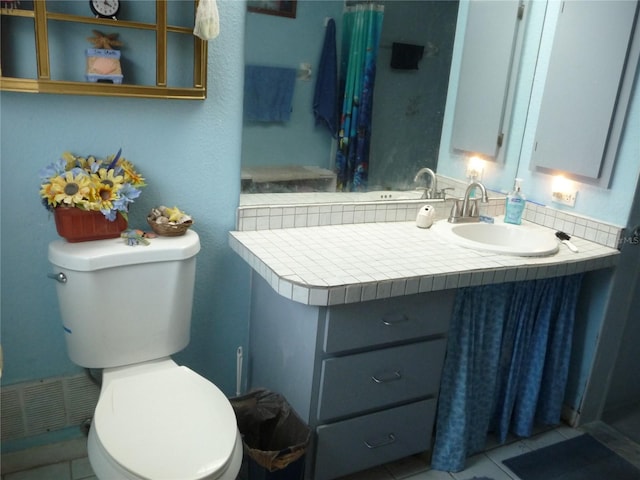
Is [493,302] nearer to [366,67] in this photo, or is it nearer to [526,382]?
[526,382]

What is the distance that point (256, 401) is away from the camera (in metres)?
1.77

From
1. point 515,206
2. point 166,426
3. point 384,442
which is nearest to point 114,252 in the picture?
point 166,426

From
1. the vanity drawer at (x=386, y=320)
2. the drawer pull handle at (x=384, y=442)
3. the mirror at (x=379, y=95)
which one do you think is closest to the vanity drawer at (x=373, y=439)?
the drawer pull handle at (x=384, y=442)

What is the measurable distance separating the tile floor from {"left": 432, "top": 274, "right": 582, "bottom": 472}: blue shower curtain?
0.05 m

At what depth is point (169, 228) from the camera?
1.65m

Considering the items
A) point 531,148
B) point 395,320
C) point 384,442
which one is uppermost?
point 531,148

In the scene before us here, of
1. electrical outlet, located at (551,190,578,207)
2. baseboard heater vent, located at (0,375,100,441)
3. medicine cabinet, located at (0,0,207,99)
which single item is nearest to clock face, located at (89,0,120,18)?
medicine cabinet, located at (0,0,207,99)

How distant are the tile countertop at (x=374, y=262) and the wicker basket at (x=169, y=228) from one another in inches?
7.8

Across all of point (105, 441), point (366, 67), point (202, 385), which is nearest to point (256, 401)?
point (202, 385)

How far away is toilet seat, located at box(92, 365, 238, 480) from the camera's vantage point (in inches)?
48.7

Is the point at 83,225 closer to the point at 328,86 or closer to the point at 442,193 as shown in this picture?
the point at 328,86

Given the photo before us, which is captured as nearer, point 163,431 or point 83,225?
point 163,431

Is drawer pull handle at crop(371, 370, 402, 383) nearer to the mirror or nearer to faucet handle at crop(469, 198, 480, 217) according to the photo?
the mirror

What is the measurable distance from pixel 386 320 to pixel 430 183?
2.85ft
